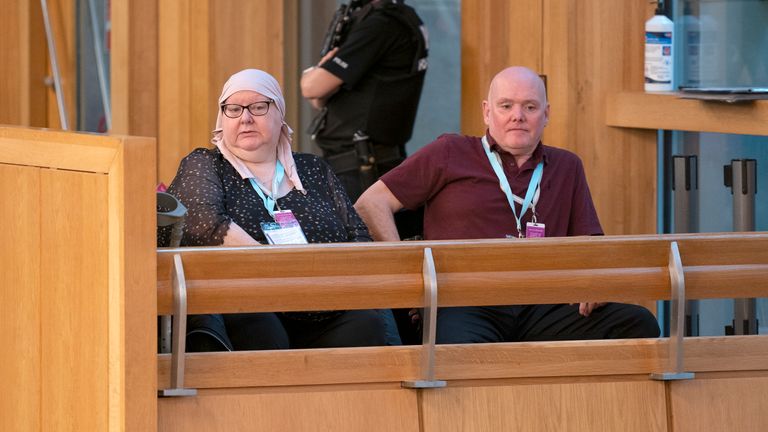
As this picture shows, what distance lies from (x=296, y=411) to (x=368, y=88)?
3.24 meters

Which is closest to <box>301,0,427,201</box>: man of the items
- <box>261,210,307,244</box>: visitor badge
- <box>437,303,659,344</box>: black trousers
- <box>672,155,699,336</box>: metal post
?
<box>672,155,699,336</box>: metal post

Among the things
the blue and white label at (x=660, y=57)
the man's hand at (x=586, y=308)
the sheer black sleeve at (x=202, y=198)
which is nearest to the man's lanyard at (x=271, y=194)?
the sheer black sleeve at (x=202, y=198)

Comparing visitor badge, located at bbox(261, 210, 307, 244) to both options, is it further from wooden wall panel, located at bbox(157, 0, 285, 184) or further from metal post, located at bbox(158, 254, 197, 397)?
wooden wall panel, located at bbox(157, 0, 285, 184)

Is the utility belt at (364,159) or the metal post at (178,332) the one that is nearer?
the metal post at (178,332)

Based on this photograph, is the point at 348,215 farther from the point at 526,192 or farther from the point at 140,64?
the point at 140,64

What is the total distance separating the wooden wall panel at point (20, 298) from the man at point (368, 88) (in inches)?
118

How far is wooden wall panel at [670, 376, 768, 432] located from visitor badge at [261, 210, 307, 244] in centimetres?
133

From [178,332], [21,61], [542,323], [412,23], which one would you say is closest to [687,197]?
[542,323]

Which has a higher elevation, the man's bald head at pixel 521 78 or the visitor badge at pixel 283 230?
the man's bald head at pixel 521 78

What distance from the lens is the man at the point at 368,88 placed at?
5.80 m

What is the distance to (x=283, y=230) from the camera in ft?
13.0

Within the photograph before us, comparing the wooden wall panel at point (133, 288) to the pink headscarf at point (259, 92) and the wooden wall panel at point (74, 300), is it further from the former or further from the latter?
the pink headscarf at point (259, 92)

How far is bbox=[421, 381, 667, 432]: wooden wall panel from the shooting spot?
2.91m

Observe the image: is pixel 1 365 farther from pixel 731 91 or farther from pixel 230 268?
pixel 731 91
